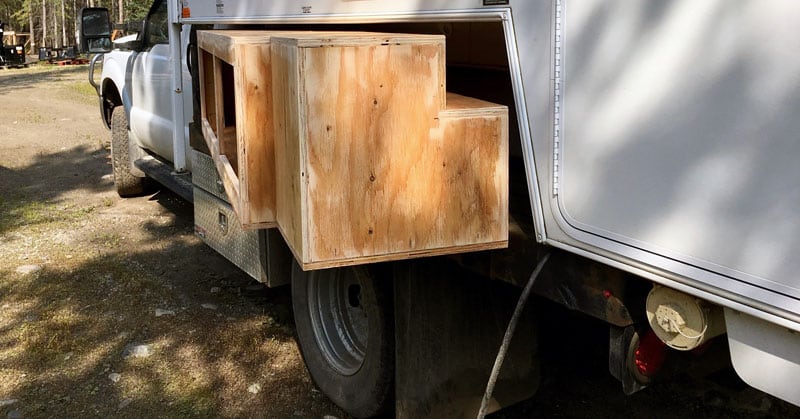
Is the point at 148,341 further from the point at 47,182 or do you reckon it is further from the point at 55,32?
the point at 55,32

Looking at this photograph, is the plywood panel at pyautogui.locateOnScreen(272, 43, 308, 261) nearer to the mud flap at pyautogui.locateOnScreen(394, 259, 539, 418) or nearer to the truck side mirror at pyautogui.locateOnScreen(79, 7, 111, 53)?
the mud flap at pyautogui.locateOnScreen(394, 259, 539, 418)

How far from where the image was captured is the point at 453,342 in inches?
123

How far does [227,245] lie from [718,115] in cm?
324

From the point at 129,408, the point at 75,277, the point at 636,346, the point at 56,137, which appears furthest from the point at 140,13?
the point at 636,346

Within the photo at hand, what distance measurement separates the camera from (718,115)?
175 centimetres

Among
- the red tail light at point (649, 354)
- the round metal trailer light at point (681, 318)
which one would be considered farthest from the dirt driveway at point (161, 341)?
the round metal trailer light at point (681, 318)

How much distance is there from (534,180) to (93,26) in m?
5.25

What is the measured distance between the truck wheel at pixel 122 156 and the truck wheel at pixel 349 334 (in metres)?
4.24

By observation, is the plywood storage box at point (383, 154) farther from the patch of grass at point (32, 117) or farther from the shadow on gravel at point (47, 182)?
the patch of grass at point (32, 117)

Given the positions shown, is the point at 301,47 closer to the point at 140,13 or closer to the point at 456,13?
the point at 456,13

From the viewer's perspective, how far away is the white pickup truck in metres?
1.70

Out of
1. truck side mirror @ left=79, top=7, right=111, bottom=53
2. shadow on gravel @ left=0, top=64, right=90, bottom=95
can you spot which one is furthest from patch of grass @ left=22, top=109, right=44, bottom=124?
truck side mirror @ left=79, top=7, right=111, bottom=53

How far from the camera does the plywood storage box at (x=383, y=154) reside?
2275 millimetres

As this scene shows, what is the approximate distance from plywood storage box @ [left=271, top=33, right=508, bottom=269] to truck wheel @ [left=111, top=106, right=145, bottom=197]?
5.56 meters
